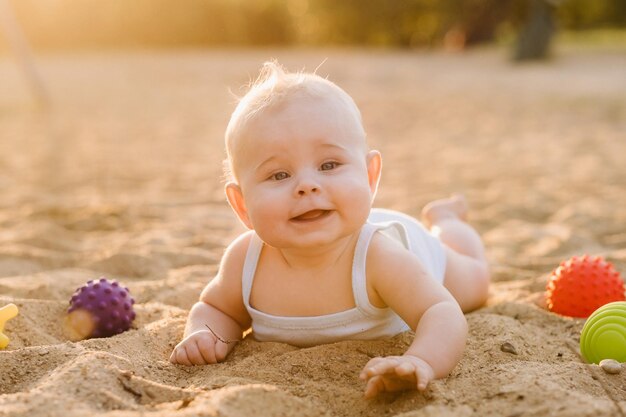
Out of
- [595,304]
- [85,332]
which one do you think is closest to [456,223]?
[595,304]

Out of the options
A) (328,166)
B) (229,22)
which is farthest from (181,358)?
(229,22)

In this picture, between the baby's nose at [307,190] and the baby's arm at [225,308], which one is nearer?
the baby's nose at [307,190]

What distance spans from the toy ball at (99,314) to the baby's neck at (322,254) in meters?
0.66

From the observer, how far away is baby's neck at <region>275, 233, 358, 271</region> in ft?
8.66

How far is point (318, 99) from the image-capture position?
2.53m

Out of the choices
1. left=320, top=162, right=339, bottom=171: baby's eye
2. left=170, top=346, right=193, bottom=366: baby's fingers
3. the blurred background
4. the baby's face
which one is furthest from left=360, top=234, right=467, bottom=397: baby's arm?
the blurred background

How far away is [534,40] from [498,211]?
1188cm

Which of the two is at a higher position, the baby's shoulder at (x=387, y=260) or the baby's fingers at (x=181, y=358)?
the baby's shoulder at (x=387, y=260)

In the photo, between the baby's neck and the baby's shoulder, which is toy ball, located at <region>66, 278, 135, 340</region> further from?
the baby's shoulder

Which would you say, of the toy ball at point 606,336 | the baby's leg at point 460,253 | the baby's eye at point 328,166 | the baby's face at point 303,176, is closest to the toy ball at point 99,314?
the baby's face at point 303,176

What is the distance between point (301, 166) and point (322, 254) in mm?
341

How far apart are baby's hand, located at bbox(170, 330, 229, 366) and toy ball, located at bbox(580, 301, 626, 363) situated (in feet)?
3.87

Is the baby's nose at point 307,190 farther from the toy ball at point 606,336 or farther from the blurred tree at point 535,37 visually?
the blurred tree at point 535,37

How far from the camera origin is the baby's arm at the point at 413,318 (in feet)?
6.97
